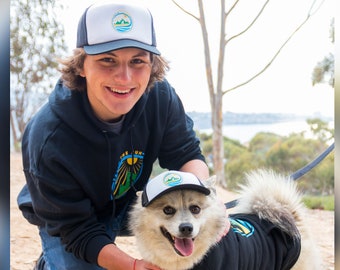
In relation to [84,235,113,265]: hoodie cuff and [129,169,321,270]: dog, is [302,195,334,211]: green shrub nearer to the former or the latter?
[129,169,321,270]: dog

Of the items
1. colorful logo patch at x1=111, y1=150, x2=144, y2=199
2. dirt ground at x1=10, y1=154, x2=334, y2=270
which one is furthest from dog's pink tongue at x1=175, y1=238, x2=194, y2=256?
dirt ground at x1=10, y1=154, x2=334, y2=270

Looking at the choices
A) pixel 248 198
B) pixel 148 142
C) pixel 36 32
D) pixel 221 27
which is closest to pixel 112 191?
pixel 148 142

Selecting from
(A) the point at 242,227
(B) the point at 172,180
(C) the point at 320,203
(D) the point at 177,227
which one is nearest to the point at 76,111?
(B) the point at 172,180

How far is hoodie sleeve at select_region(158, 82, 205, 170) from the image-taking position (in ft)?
7.11

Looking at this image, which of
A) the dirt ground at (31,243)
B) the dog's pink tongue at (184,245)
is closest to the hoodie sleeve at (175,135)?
the dog's pink tongue at (184,245)

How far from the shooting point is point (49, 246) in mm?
2125

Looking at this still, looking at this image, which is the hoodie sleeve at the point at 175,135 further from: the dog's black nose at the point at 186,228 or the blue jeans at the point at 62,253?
the dog's black nose at the point at 186,228

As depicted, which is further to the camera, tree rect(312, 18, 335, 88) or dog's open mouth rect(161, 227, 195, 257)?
tree rect(312, 18, 335, 88)

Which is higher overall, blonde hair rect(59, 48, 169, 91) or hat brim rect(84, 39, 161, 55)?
hat brim rect(84, 39, 161, 55)

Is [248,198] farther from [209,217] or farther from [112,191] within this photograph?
[112,191]

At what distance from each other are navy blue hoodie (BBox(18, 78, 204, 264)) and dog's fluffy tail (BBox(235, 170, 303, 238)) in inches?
20.9

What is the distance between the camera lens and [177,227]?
1701mm

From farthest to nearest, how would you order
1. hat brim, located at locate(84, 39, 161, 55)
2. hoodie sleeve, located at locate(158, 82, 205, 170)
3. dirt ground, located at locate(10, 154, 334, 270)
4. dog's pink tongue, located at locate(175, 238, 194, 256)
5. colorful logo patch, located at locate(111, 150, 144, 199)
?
A: 1. dirt ground, located at locate(10, 154, 334, 270)
2. hoodie sleeve, located at locate(158, 82, 205, 170)
3. colorful logo patch, located at locate(111, 150, 144, 199)
4. dog's pink tongue, located at locate(175, 238, 194, 256)
5. hat brim, located at locate(84, 39, 161, 55)

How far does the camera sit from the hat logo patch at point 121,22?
167 cm
